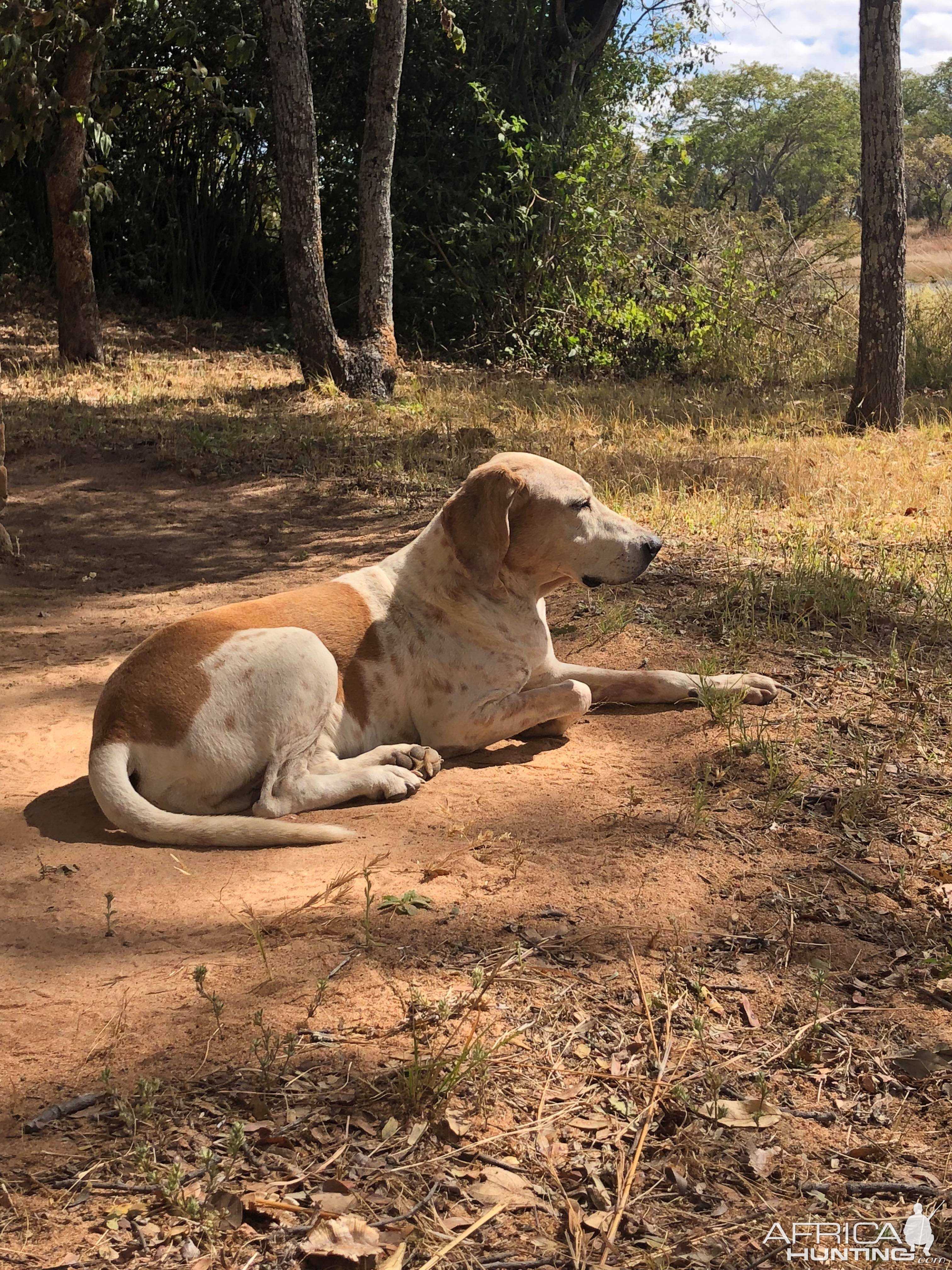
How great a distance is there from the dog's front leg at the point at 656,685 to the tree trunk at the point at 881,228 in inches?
251

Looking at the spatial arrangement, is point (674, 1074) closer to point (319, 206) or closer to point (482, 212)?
point (319, 206)

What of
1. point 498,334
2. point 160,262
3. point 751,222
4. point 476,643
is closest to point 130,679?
point 476,643

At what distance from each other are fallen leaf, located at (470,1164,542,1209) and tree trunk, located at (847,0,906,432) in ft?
30.3

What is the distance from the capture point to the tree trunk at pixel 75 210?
10875mm

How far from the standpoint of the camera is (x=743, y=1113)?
243 centimetres

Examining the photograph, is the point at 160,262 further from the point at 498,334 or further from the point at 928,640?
the point at 928,640

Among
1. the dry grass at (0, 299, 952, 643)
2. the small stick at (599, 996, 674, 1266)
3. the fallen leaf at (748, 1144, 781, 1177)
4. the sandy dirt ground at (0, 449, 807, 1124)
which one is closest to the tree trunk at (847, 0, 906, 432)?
the dry grass at (0, 299, 952, 643)

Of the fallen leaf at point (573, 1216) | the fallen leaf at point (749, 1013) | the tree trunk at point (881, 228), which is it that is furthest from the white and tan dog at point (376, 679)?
the tree trunk at point (881, 228)

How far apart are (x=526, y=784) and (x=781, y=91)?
159 feet

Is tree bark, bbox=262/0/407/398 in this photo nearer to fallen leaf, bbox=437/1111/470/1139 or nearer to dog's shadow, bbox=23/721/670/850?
dog's shadow, bbox=23/721/670/850

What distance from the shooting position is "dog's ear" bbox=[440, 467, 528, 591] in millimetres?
4410

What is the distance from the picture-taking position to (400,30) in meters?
11.1

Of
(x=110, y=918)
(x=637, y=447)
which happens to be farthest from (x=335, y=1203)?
(x=637, y=447)

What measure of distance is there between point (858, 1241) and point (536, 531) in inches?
116
